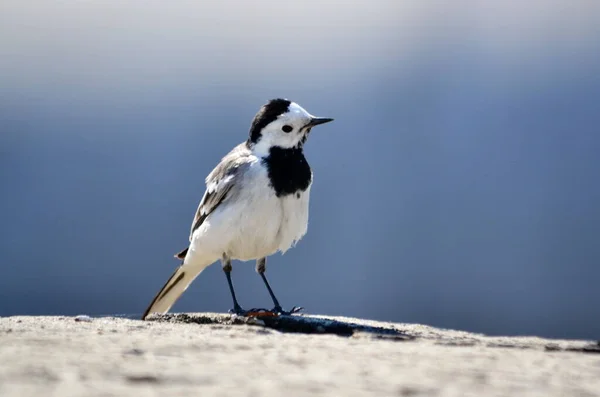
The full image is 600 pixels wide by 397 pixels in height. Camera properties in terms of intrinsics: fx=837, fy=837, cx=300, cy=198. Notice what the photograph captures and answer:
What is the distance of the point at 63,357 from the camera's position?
274 centimetres

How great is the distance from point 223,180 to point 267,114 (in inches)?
21.8

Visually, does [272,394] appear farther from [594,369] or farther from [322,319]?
[322,319]

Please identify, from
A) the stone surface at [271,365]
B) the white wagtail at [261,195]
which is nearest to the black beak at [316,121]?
the white wagtail at [261,195]

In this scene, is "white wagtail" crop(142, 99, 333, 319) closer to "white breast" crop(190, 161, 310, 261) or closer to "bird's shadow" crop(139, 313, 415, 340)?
"white breast" crop(190, 161, 310, 261)

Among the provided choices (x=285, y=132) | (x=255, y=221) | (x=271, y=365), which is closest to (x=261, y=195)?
(x=255, y=221)

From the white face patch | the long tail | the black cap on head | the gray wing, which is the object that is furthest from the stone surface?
the long tail

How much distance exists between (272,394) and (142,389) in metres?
0.36

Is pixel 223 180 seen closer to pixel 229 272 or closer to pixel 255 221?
pixel 255 221

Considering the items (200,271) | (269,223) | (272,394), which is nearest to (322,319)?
(269,223)

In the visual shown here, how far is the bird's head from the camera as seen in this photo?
5637 millimetres

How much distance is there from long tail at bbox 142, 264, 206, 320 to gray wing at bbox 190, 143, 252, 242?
39cm

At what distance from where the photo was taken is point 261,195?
5.32 metres

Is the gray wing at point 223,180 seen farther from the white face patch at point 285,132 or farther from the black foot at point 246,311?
the black foot at point 246,311

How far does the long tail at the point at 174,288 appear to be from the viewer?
6232 millimetres
